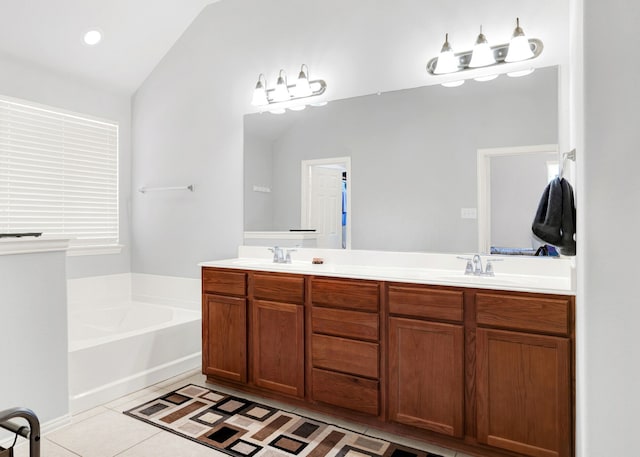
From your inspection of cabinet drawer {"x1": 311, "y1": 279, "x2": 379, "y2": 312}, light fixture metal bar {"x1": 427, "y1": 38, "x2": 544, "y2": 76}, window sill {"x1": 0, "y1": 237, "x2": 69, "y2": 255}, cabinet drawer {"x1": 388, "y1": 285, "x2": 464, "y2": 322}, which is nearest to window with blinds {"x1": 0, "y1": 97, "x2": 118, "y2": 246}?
window sill {"x1": 0, "y1": 237, "x2": 69, "y2": 255}

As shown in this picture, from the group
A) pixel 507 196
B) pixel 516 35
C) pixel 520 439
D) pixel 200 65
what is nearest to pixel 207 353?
pixel 520 439

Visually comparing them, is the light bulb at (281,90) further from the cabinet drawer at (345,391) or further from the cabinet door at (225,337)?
the cabinet drawer at (345,391)

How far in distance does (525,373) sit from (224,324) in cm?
187

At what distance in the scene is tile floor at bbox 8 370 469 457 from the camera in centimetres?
215

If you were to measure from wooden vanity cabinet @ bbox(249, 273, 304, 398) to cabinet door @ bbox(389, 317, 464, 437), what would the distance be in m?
0.61

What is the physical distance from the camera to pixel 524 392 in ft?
6.32

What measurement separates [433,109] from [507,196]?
0.78 m

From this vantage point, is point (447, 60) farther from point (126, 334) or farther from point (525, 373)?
point (126, 334)

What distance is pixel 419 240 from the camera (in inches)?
106

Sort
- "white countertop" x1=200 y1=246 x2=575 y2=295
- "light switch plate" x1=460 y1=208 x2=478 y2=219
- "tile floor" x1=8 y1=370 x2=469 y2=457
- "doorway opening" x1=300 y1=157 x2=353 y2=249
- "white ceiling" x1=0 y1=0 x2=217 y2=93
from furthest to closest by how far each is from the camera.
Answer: "white ceiling" x1=0 y1=0 x2=217 y2=93
"doorway opening" x1=300 y1=157 x2=353 y2=249
"light switch plate" x1=460 y1=208 x2=478 y2=219
"tile floor" x1=8 y1=370 x2=469 y2=457
"white countertop" x1=200 y1=246 x2=575 y2=295

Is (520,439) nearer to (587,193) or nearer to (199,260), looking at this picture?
(587,193)

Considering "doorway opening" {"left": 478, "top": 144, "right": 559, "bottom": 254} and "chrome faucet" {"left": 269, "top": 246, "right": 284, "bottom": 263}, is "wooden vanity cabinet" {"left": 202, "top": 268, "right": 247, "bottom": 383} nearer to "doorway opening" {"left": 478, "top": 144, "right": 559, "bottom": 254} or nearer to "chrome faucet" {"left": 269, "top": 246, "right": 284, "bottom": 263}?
"chrome faucet" {"left": 269, "top": 246, "right": 284, "bottom": 263}

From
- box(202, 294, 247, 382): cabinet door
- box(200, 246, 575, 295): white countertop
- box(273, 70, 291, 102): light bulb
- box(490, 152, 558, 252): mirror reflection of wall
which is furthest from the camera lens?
box(273, 70, 291, 102): light bulb

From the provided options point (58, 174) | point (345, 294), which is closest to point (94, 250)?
point (58, 174)
